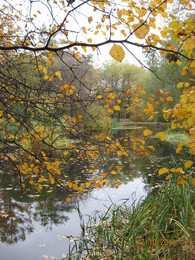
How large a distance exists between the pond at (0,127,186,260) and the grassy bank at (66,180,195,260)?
41cm

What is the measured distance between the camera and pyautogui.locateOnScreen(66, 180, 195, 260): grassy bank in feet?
9.42

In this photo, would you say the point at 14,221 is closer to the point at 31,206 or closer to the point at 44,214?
the point at 44,214

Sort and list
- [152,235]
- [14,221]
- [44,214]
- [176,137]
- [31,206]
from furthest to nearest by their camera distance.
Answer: [176,137] < [31,206] < [44,214] < [14,221] < [152,235]

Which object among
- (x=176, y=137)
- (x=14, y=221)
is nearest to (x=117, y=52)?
(x=14, y=221)

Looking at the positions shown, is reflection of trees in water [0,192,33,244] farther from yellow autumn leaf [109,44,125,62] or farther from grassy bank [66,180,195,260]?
yellow autumn leaf [109,44,125,62]

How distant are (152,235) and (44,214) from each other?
8.43 ft

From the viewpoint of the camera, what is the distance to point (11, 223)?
4.73m

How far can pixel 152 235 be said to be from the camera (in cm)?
323

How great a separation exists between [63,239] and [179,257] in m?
2.10

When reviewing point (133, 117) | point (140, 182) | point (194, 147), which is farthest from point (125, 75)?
point (194, 147)

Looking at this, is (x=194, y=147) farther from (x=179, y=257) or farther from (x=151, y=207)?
(x=151, y=207)

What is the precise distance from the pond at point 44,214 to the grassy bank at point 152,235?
408 mm

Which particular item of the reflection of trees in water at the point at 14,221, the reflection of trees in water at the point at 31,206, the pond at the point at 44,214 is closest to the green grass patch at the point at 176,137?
the reflection of trees in water at the point at 31,206

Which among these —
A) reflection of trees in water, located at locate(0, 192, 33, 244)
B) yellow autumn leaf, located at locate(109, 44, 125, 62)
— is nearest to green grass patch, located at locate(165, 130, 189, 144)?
reflection of trees in water, located at locate(0, 192, 33, 244)
